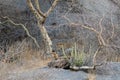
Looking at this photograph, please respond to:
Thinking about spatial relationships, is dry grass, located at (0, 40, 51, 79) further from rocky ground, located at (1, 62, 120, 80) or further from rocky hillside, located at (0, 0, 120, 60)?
rocky hillside, located at (0, 0, 120, 60)

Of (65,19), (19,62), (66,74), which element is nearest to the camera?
(66,74)

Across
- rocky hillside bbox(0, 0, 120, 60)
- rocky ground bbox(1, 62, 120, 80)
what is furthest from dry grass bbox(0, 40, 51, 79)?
rocky hillside bbox(0, 0, 120, 60)

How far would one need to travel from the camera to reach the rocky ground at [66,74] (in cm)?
585

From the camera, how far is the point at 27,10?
36.9 ft

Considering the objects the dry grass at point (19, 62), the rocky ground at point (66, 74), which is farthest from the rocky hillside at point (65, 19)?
the rocky ground at point (66, 74)

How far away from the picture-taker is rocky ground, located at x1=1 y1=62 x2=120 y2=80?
19.2 ft

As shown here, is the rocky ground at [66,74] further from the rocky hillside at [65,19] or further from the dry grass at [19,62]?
the rocky hillside at [65,19]

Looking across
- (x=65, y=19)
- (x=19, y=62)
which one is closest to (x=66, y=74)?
(x=19, y=62)

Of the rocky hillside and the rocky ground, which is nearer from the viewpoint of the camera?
the rocky ground

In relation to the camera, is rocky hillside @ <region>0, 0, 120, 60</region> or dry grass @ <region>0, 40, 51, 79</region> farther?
rocky hillside @ <region>0, 0, 120, 60</region>

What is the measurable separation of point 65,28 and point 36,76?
5459mm

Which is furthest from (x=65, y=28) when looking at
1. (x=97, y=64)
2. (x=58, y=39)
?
(x=97, y=64)

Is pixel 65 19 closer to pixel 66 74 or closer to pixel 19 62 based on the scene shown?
pixel 19 62

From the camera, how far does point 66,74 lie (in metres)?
6.60
